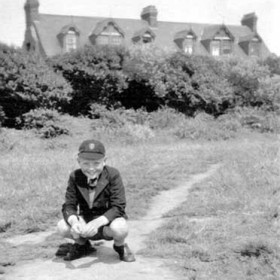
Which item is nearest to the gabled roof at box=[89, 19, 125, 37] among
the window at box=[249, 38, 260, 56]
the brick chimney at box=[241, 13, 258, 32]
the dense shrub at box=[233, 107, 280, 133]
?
the window at box=[249, 38, 260, 56]

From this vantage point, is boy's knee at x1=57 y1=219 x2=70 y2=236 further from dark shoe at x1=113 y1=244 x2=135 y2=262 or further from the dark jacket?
dark shoe at x1=113 y1=244 x2=135 y2=262

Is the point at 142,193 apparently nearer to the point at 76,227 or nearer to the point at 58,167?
the point at 58,167

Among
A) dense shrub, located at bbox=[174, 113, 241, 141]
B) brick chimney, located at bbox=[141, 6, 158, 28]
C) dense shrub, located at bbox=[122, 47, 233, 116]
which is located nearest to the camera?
dense shrub, located at bbox=[174, 113, 241, 141]

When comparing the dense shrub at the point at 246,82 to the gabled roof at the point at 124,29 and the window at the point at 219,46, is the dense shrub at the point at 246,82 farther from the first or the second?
the window at the point at 219,46

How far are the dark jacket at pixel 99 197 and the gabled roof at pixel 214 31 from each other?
42730 millimetres

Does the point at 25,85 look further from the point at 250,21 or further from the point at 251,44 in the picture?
the point at 250,21

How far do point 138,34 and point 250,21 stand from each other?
46.6 ft

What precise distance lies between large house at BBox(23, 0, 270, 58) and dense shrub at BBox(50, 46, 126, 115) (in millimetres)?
17194

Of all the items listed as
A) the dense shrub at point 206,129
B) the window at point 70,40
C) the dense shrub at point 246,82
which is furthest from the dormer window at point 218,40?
the dense shrub at point 206,129

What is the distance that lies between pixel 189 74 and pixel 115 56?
12.1 feet

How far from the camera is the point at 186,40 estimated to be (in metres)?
45.0

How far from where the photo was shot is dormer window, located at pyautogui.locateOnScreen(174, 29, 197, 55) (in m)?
44.7

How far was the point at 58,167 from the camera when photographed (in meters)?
10.5

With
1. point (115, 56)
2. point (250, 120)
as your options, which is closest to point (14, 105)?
point (115, 56)
